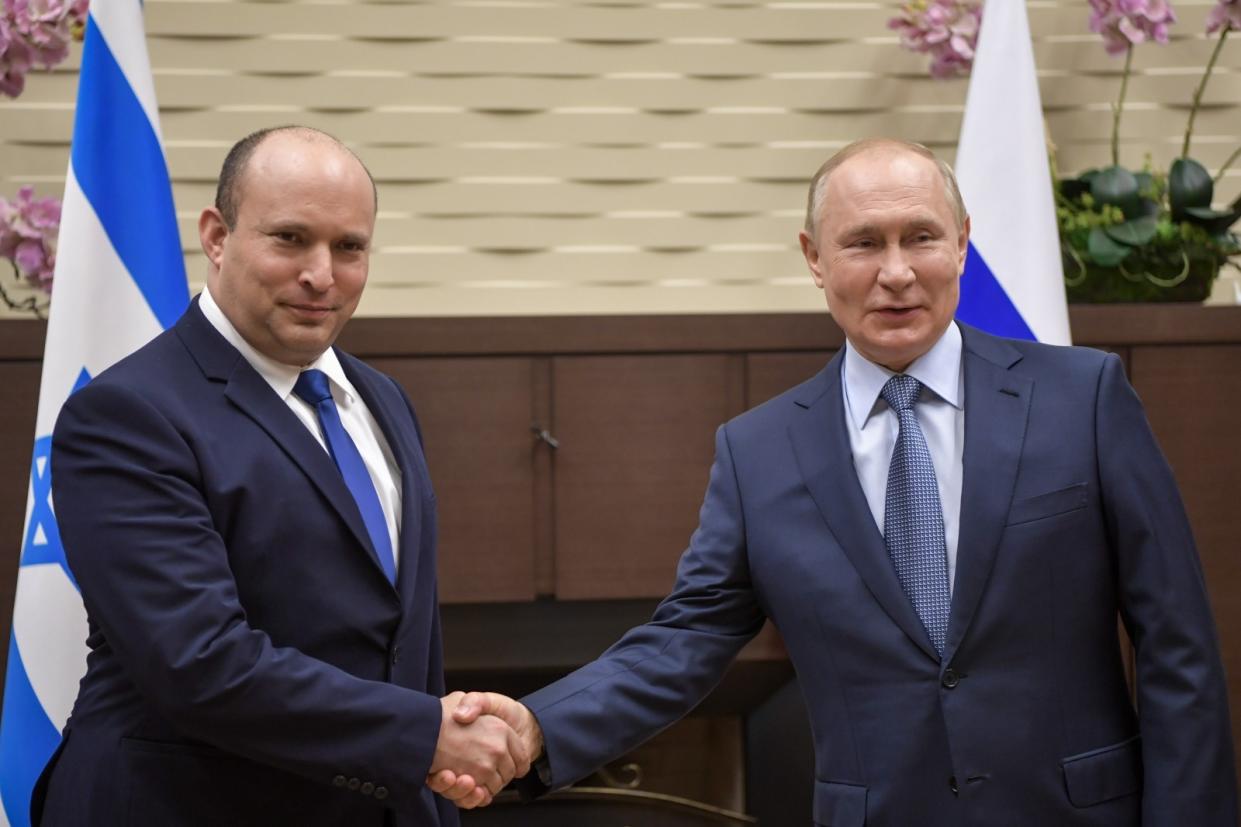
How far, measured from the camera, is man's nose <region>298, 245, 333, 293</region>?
2184 millimetres

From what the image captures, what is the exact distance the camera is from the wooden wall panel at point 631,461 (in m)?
3.49

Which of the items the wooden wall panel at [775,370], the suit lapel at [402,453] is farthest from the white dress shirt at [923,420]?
the wooden wall panel at [775,370]

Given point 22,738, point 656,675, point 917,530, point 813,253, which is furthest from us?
point 22,738

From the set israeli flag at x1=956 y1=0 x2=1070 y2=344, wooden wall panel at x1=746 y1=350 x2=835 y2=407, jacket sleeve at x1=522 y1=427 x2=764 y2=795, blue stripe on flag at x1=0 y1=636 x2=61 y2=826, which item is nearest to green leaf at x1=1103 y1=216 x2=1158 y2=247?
israeli flag at x1=956 y1=0 x2=1070 y2=344

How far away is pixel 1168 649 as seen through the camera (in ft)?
6.69

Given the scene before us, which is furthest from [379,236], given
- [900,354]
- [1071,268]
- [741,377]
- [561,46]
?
[900,354]

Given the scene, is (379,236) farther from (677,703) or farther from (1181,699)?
(1181,699)

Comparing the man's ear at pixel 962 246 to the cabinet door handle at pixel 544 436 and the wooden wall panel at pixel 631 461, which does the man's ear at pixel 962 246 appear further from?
the cabinet door handle at pixel 544 436

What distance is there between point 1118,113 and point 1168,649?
94.9 inches

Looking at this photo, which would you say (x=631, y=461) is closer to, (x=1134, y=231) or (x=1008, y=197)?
(x=1008, y=197)

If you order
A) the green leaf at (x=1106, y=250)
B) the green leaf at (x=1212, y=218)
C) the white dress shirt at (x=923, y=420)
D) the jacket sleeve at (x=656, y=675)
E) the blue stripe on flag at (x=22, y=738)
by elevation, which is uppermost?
the green leaf at (x=1212, y=218)

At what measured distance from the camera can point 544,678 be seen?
12.5 ft

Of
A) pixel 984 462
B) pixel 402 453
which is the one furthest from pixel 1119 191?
pixel 402 453

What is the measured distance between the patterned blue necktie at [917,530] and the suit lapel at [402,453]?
71 cm
